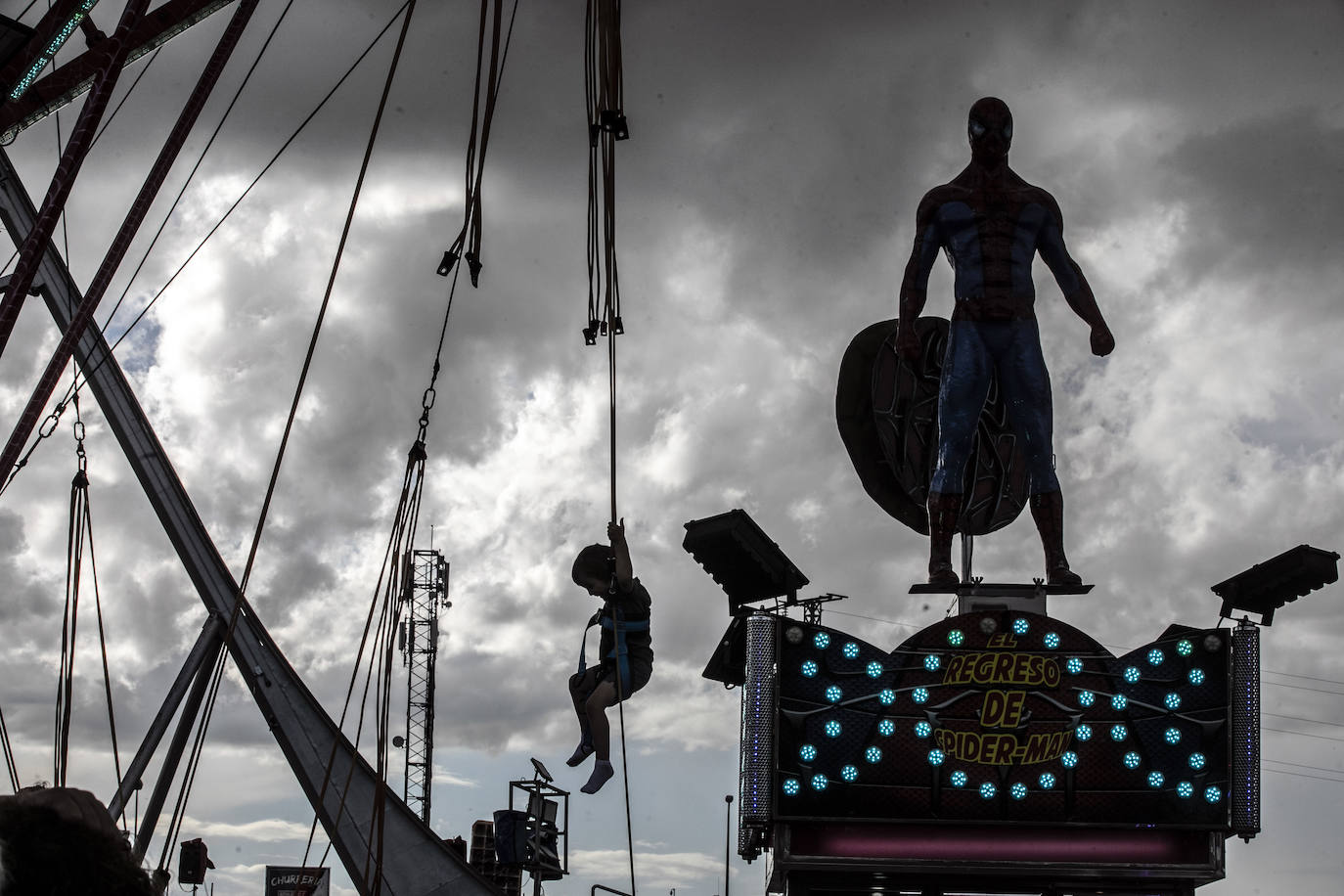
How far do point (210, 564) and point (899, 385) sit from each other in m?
9.60

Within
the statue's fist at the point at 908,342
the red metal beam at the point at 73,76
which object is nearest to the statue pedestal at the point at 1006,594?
the statue's fist at the point at 908,342

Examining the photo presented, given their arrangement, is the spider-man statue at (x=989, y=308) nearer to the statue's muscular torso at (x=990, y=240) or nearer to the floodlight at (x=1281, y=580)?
the statue's muscular torso at (x=990, y=240)

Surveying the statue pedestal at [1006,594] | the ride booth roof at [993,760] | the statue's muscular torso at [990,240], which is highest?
the statue's muscular torso at [990,240]

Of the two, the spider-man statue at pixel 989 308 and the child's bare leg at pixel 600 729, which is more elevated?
the spider-man statue at pixel 989 308

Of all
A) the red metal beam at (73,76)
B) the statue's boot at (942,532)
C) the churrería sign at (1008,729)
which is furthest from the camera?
the red metal beam at (73,76)

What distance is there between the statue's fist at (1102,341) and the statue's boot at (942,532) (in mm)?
2239

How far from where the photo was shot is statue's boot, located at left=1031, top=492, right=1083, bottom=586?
648 inches

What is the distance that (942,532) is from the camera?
1659 cm

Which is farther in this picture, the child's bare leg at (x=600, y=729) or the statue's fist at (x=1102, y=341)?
the statue's fist at (x=1102, y=341)

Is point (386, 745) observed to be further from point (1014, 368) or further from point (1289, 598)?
point (1289, 598)

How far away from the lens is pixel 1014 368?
16859 millimetres

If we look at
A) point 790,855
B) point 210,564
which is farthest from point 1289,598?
point 210,564

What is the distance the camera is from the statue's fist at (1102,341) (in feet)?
55.8

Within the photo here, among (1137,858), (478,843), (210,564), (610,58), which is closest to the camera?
(610,58)
